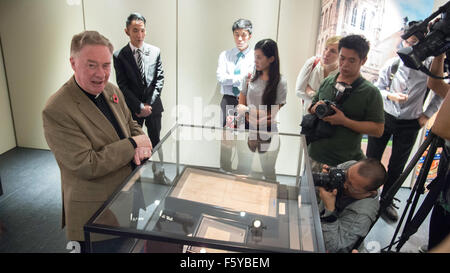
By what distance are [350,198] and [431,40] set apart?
3.01ft

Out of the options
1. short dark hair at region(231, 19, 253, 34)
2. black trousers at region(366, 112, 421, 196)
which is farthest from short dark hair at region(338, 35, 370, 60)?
short dark hair at region(231, 19, 253, 34)

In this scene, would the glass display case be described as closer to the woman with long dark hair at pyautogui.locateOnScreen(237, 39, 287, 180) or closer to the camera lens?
the camera lens

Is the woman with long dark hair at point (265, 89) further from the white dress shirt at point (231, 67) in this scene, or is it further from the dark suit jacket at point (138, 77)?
the dark suit jacket at point (138, 77)

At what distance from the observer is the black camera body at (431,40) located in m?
1.56

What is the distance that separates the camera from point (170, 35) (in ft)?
12.6

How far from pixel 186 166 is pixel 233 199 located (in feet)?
1.60

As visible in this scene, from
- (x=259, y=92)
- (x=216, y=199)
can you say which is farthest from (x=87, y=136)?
(x=259, y=92)

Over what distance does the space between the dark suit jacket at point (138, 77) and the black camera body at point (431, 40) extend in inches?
102

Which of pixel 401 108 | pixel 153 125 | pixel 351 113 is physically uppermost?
pixel 351 113

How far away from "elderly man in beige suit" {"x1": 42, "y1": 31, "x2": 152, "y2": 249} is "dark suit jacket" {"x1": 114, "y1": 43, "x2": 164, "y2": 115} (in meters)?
1.75

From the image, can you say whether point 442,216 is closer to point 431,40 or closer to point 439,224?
point 439,224

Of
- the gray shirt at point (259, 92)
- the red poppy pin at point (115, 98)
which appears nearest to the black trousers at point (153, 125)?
the gray shirt at point (259, 92)
